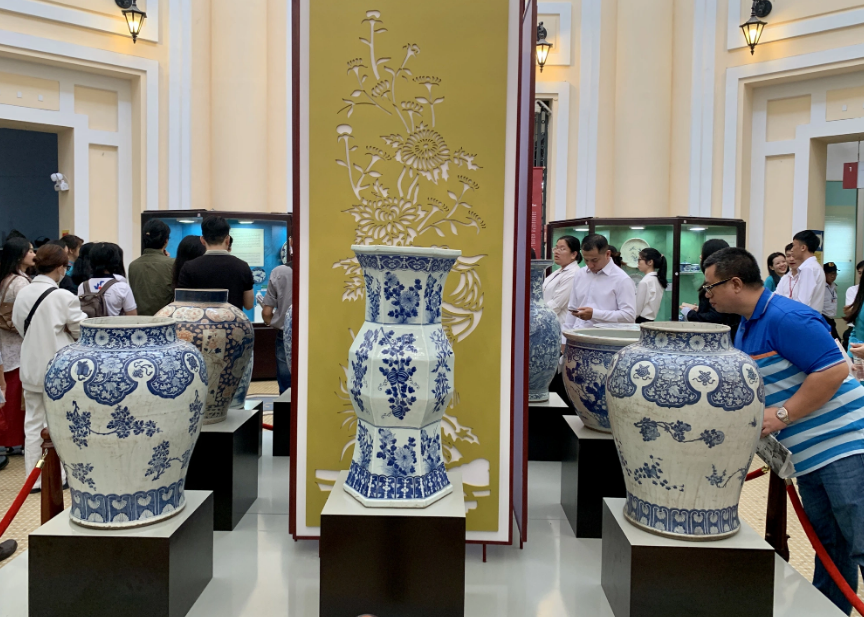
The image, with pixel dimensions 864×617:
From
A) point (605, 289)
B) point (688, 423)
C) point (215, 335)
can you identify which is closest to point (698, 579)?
point (688, 423)

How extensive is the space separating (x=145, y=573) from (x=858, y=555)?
2229 mm

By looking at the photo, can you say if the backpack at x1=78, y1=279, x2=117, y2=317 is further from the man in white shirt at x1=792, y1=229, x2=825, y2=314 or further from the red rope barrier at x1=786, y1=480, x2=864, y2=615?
the man in white shirt at x1=792, y1=229, x2=825, y2=314

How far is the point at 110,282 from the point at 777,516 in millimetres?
3940

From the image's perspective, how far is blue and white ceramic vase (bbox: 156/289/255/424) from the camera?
2955mm

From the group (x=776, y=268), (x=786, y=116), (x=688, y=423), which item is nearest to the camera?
(x=688, y=423)

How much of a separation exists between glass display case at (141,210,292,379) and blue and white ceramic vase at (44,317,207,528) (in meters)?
5.07

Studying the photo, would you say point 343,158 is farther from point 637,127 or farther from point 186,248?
point 637,127

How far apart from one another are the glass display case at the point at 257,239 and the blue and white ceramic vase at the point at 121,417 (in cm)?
507

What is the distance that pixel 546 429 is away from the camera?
3.76m

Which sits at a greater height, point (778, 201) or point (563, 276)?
point (778, 201)

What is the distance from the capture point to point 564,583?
2422 millimetres

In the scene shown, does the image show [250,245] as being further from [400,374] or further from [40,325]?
[400,374]

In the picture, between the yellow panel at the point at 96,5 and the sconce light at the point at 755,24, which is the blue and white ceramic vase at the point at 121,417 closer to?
the yellow panel at the point at 96,5

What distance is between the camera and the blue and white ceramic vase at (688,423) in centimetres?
198
